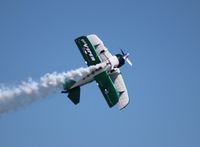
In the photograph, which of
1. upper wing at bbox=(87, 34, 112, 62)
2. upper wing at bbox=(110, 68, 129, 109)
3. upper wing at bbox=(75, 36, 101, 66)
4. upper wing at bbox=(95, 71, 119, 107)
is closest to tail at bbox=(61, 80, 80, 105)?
upper wing at bbox=(95, 71, 119, 107)

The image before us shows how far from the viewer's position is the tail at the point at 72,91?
53656mm

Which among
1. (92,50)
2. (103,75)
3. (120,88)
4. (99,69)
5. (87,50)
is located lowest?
(120,88)

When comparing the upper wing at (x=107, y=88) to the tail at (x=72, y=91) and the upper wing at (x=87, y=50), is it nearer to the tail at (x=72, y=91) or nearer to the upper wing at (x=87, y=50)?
the upper wing at (x=87, y=50)

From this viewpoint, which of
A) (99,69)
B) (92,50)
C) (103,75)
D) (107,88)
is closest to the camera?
(107,88)

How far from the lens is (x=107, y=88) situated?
2115 inches

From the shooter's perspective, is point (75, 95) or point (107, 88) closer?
point (107, 88)

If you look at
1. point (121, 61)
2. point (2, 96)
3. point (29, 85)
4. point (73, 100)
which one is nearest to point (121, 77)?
point (121, 61)

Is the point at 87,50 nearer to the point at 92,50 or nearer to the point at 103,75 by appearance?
the point at 92,50

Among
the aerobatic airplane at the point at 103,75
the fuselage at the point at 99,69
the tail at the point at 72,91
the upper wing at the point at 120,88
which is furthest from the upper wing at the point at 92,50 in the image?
the tail at the point at 72,91

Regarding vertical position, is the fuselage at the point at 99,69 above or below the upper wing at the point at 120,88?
above

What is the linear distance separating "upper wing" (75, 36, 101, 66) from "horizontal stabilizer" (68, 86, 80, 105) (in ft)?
10.8

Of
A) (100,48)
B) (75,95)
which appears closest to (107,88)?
(75,95)

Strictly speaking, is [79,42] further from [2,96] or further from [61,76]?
[2,96]

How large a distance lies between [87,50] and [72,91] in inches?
206
